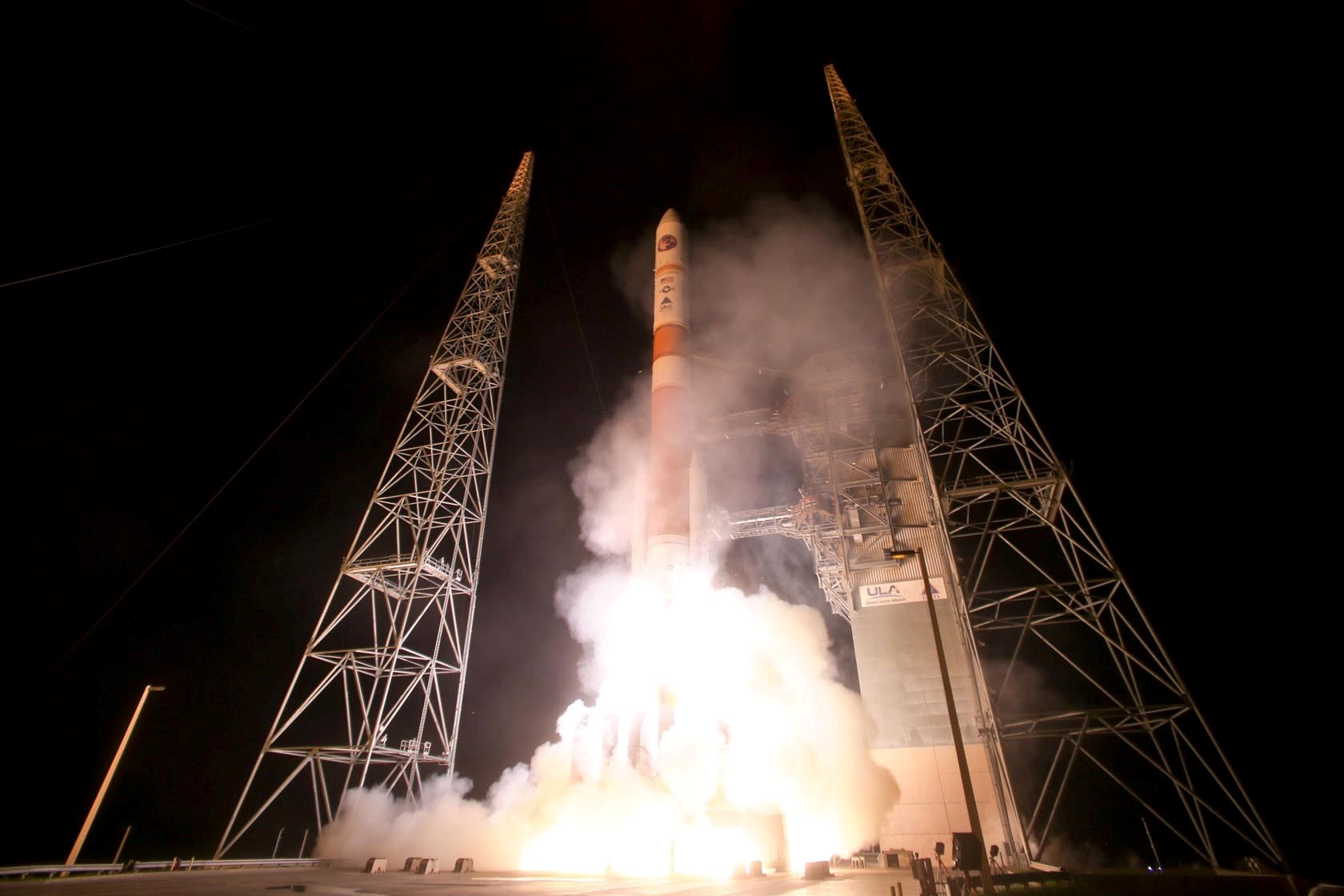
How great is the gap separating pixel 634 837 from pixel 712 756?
285 centimetres

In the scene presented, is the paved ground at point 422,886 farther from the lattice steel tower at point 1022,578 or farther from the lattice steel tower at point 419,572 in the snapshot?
Result: the lattice steel tower at point 1022,578

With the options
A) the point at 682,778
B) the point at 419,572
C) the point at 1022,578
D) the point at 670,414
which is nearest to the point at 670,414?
the point at 670,414

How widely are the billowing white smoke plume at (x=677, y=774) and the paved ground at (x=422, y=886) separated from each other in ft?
8.50

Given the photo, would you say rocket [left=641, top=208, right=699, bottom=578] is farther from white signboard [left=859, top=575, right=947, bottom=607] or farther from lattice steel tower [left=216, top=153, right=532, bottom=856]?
white signboard [left=859, top=575, right=947, bottom=607]

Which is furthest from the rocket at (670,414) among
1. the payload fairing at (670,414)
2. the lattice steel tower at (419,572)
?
the lattice steel tower at (419,572)

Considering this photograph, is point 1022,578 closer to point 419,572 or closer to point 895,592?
point 895,592

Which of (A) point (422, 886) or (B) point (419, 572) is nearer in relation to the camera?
(A) point (422, 886)

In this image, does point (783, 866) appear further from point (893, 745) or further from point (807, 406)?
point (807, 406)

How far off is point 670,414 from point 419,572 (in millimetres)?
9210

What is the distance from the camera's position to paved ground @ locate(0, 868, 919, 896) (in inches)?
396

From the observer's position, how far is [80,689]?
82.2ft

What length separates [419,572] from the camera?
66.1 feet

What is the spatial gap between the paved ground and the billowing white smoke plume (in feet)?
8.50

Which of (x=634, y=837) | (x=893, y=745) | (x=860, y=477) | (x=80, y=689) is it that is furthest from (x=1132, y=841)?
(x=80, y=689)
